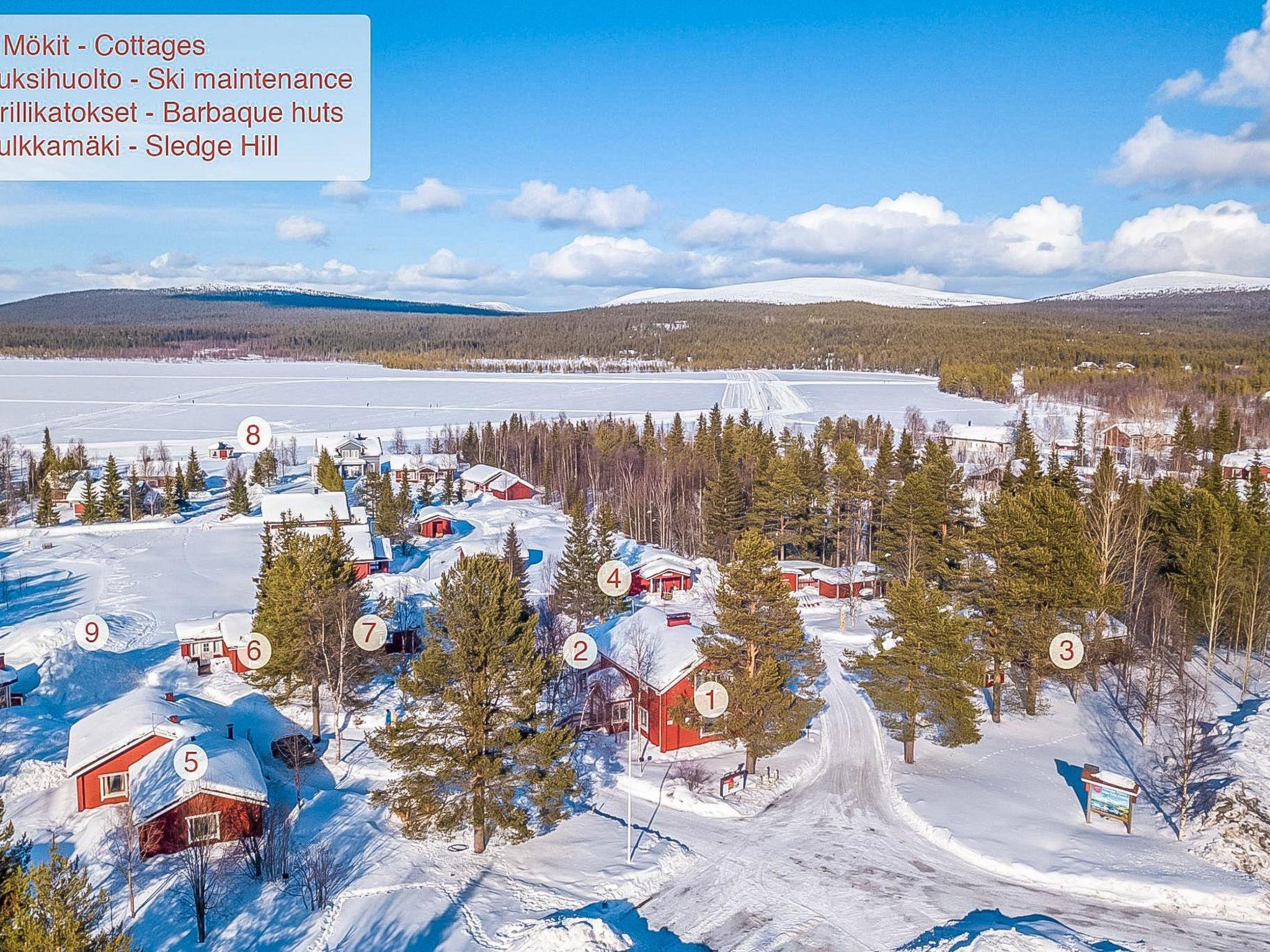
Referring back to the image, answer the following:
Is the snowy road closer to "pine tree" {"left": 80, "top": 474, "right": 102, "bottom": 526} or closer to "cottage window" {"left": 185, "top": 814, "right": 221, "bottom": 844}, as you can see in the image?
"cottage window" {"left": 185, "top": 814, "right": 221, "bottom": 844}

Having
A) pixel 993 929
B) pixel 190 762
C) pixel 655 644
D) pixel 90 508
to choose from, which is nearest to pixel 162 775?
pixel 190 762

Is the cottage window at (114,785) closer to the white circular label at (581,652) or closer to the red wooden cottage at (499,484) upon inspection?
the white circular label at (581,652)

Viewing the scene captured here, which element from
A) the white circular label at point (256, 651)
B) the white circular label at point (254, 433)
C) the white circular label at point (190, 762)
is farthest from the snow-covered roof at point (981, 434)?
the white circular label at point (190, 762)

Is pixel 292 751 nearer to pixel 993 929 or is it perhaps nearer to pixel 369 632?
pixel 369 632

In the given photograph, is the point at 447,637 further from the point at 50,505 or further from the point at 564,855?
the point at 50,505

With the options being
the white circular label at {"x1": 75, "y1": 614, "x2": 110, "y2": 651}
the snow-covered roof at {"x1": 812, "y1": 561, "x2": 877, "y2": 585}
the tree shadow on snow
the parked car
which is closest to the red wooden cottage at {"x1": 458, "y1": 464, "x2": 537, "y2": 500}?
the snow-covered roof at {"x1": 812, "y1": 561, "x2": 877, "y2": 585}

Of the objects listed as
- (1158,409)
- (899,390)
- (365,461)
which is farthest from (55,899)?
(899,390)
